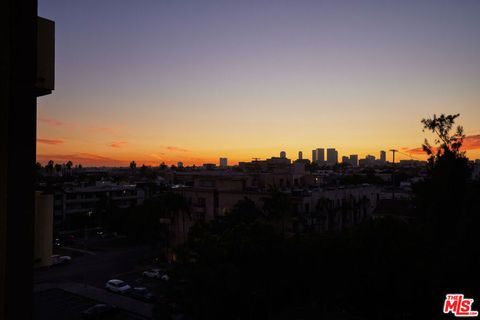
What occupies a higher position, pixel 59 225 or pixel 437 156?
pixel 437 156

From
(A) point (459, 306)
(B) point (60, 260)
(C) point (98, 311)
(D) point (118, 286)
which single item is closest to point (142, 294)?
(D) point (118, 286)

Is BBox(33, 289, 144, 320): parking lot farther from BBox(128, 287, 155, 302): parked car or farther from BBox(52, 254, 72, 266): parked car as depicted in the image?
BBox(52, 254, 72, 266): parked car

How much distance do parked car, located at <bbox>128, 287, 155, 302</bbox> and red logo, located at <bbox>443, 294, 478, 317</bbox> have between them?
17967 mm

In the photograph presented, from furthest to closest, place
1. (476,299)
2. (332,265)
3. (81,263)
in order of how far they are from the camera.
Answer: (81,263)
(332,265)
(476,299)

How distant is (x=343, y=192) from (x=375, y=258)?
1889 cm

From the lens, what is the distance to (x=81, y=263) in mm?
35281

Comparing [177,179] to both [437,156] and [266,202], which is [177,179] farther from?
[437,156]

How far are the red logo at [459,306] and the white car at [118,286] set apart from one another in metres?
20.6

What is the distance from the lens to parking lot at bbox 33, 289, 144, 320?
74.3ft

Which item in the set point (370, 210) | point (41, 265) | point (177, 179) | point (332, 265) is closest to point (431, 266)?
point (332, 265)

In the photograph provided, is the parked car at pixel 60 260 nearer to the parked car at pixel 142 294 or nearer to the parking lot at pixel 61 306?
the parking lot at pixel 61 306

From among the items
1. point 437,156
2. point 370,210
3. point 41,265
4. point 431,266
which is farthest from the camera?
point 370,210

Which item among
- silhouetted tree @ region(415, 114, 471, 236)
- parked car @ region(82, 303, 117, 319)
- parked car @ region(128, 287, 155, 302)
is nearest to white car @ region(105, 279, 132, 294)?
parked car @ region(128, 287, 155, 302)

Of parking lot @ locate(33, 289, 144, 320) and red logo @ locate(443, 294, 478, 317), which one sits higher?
red logo @ locate(443, 294, 478, 317)
